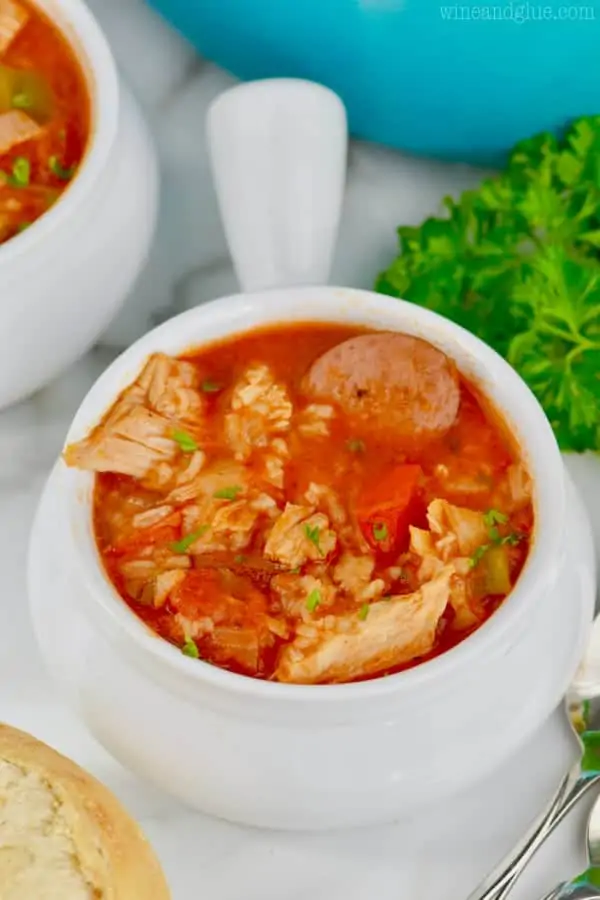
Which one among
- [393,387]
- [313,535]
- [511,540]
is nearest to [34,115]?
[393,387]

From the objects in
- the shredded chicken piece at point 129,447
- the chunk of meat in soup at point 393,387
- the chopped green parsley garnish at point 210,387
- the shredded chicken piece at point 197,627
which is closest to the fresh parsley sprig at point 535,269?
the chunk of meat in soup at point 393,387

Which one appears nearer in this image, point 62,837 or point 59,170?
point 62,837

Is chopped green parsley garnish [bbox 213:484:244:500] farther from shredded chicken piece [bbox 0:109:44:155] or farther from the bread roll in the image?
shredded chicken piece [bbox 0:109:44:155]

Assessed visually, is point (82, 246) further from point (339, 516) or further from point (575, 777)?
point (575, 777)

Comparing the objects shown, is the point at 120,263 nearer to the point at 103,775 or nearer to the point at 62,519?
the point at 62,519

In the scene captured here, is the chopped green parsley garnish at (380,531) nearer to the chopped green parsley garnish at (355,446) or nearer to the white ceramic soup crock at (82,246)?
the chopped green parsley garnish at (355,446)

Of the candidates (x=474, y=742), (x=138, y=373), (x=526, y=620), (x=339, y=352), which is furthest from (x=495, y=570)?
(x=138, y=373)
